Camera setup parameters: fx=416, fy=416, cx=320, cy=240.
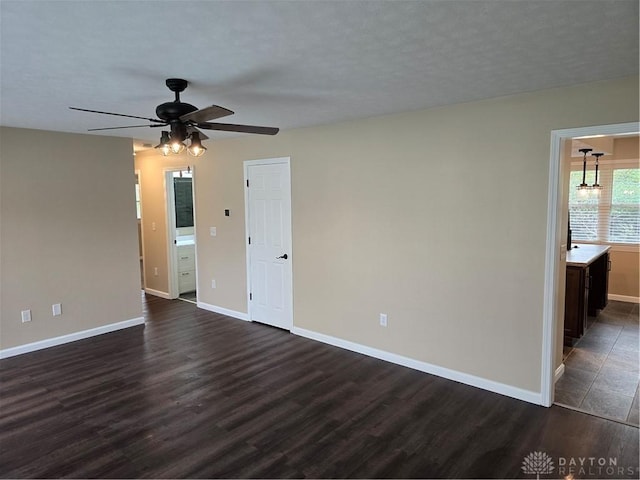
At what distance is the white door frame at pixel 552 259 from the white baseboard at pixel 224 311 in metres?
3.60

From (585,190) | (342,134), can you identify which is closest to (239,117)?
(342,134)

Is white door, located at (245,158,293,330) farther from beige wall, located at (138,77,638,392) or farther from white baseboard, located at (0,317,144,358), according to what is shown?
white baseboard, located at (0,317,144,358)

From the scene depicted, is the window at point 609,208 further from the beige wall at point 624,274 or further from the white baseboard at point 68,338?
the white baseboard at point 68,338

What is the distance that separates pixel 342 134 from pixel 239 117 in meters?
1.07

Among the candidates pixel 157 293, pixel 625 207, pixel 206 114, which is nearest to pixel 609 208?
pixel 625 207

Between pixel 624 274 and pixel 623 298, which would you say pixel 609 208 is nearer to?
pixel 624 274

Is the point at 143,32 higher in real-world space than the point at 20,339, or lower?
higher

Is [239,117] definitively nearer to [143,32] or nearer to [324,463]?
[143,32]

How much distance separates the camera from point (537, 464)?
258cm

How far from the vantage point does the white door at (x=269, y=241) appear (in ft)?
16.5

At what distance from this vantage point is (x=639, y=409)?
3180 millimetres

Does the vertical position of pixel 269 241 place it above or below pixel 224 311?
above

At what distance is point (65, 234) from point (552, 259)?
496 cm

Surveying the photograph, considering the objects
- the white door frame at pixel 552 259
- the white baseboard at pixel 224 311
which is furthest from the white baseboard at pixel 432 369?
the white baseboard at pixel 224 311
